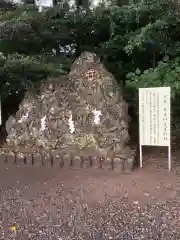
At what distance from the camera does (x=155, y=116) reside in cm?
397

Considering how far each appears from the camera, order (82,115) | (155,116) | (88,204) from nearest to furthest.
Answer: (88,204), (155,116), (82,115)

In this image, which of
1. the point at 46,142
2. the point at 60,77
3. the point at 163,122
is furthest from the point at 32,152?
the point at 163,122

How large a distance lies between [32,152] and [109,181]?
1.13 meters

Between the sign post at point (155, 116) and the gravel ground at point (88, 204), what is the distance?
1.34ft

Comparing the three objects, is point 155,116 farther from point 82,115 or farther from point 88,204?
point 88,204

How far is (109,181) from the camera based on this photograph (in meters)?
3.88

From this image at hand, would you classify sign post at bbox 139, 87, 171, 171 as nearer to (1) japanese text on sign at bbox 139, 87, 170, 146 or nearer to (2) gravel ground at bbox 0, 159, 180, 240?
(1) japanese text on sign at bbox 139, 87, 170, 146

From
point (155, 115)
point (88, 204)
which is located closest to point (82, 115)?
point (155, 115)

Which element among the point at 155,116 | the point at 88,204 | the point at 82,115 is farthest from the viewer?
the point at 82,115

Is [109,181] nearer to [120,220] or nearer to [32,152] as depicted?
[120,220]

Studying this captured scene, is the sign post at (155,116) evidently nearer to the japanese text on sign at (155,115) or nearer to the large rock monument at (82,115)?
the japanese text on sign at (155,115)

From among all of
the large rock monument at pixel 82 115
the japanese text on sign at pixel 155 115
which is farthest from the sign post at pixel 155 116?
the large rock monument at pixel 82 115

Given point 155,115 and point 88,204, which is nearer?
point 88,204

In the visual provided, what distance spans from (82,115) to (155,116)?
0.90m
